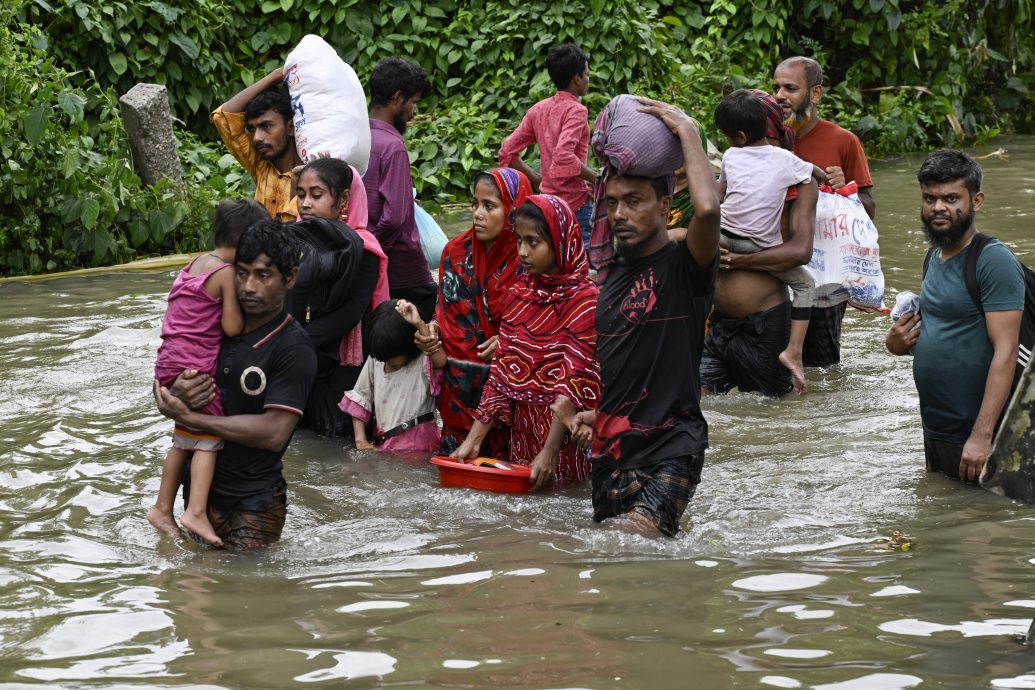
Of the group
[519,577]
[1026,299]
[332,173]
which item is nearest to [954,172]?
[1026,299]

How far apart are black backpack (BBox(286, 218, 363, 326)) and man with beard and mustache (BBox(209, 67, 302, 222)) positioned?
0.46 m

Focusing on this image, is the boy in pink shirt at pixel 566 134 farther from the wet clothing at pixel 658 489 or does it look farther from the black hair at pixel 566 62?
the wet clothing at pixel 658 489

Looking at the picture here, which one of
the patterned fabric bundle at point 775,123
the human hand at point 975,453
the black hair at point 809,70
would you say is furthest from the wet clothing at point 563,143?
the human hand at point 975,453

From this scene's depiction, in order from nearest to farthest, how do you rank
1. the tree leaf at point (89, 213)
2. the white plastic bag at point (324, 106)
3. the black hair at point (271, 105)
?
the white plastic bag at point (324, 106), the black hair at point (271, 105), the tree leaf at point (89, 213)

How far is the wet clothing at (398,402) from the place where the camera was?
628 cm

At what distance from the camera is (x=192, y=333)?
4613 mm

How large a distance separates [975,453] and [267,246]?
287cm

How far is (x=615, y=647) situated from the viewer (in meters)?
3.79

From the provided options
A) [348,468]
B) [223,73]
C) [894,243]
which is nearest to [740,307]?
[348,468]

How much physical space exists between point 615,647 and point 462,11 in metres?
11.7

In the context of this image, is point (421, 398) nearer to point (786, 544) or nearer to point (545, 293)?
point (545, 293)

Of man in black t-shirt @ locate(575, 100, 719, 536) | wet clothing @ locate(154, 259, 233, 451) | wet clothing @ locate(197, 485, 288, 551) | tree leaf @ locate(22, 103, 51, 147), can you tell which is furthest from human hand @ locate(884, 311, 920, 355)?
tree leaf @ locate(22, 103, 51, 147)

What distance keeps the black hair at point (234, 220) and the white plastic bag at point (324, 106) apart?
1606 millimetres

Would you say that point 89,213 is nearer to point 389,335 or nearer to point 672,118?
point 389,335
